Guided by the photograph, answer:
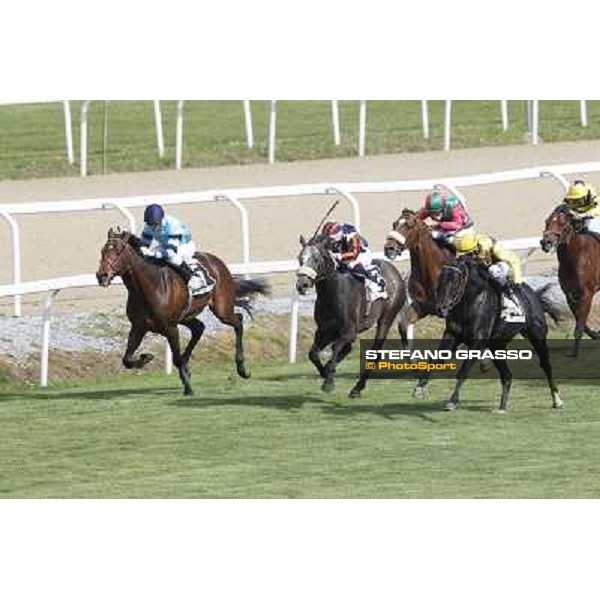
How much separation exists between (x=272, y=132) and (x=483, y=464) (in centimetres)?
1413

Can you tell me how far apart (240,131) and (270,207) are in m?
5.98

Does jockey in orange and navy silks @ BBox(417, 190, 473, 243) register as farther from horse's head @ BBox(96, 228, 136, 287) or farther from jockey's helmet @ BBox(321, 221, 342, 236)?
horse's head @ BBox(96, 228, 136, 287)

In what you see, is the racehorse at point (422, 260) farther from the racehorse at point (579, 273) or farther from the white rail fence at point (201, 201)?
the racehorse at point (579, 273)

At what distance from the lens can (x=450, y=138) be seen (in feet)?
95.3

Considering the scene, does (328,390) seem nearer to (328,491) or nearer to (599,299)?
(328,491)

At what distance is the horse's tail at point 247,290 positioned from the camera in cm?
1691

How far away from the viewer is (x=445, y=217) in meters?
16.3

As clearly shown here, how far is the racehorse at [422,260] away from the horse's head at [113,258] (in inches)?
66.0

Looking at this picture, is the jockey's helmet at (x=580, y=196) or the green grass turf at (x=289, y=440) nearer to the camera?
the green grass turf at (x=289, y=440)

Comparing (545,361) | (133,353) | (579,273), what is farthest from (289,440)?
(579,273)

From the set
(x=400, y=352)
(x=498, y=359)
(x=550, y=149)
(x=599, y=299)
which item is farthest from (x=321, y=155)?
(x=498, y=359)

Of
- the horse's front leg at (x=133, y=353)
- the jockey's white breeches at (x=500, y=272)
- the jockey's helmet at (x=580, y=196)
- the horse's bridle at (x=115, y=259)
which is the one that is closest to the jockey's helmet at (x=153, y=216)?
the horse's bridle at (x=115, y=259)

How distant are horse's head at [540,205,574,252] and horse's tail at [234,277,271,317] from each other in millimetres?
1962
